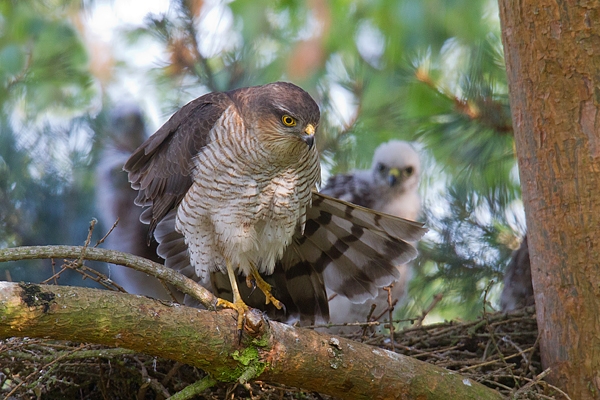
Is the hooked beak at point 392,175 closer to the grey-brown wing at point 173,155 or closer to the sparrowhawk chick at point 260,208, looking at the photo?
the sparrowhawk chick at point 260,208

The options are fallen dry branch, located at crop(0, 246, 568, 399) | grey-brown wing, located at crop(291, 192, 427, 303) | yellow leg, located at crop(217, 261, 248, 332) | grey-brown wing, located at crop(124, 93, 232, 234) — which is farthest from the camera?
grey-brown wing, located at crop(291, 192, 427, 303)

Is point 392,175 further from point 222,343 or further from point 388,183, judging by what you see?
point 222,343

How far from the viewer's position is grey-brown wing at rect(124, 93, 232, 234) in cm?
373

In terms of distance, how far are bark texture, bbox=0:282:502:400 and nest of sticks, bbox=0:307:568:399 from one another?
222 millimetres

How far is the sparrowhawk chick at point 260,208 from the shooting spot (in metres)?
3.62

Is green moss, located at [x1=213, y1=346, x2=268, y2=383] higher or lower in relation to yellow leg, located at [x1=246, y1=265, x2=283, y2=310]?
lower

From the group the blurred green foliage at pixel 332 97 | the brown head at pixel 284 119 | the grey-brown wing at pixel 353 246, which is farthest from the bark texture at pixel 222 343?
the blurred green foliage at pixel 332 97

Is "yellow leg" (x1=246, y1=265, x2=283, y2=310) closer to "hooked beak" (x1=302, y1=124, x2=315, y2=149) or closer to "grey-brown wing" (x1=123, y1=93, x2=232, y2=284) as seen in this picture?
"grey-brown wing" (x1=123, y1=93, x2=232, y2=284)

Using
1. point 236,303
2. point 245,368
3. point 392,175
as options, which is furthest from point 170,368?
point 392,175

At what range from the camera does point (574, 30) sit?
3375 mm

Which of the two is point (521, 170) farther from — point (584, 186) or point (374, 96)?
point (374, 96)

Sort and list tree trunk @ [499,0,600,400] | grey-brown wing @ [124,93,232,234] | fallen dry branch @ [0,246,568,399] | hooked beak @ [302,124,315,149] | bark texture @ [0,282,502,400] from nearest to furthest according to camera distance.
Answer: bark texture @ [0,282,502,400], fallen dry branch @ [0,246,568,399], tree trunk @ [499,0,600,400], hooked beak @ [302,124,315,149], grey-brown wing @ [124,93,232,234]

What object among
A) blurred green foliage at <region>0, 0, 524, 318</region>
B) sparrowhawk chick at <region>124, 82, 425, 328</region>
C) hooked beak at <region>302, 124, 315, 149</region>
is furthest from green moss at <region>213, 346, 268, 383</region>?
blurred green foliage at <region>0, 0, 524, 318</region>

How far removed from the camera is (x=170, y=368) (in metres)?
3.67
